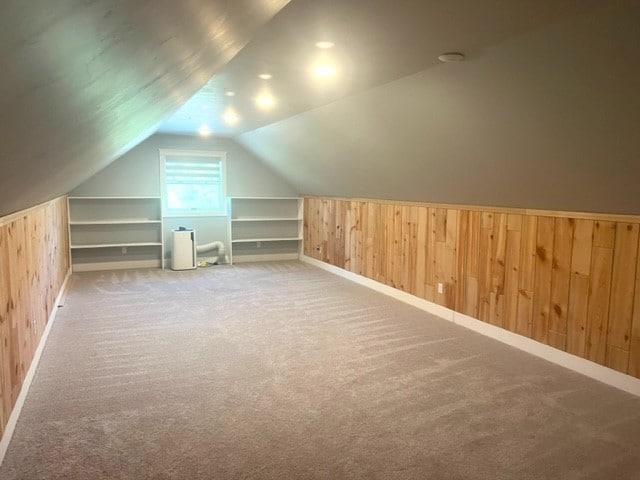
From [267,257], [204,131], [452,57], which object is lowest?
[267,257]

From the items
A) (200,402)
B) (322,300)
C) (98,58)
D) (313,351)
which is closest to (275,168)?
(322,300)

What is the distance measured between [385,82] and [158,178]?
5021 mm

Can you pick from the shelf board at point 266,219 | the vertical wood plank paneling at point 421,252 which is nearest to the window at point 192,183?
the shelf board at point 266,219

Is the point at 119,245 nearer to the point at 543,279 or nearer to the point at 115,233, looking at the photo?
the point at 115,233

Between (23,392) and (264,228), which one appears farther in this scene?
(264,228)

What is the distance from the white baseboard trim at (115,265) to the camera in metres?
7.05

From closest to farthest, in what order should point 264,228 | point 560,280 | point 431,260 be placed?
point 560,280 < point 431,260 < point 264,228

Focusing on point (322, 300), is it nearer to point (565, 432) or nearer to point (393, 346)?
point (393, 346)

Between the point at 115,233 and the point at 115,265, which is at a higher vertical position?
the point at 115,233

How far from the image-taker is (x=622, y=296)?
3059 mm

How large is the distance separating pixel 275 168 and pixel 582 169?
5.34 m

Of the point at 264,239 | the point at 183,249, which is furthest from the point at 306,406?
the point at 264,239

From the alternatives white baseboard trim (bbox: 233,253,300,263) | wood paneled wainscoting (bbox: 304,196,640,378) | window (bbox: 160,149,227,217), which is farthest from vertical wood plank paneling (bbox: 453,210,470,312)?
window (bbox: 160,149,227,217)

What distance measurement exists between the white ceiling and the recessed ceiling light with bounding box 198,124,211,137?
2617 millimetres
